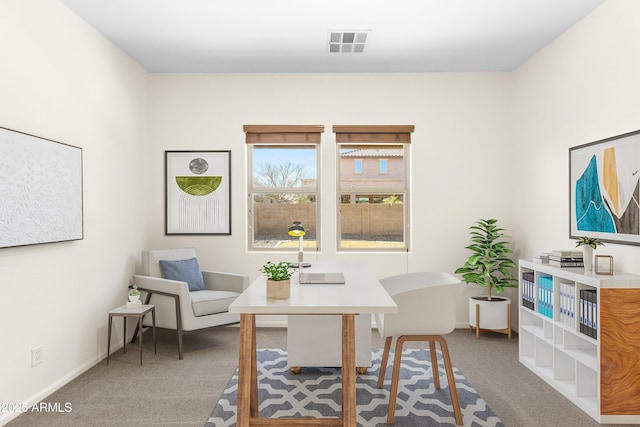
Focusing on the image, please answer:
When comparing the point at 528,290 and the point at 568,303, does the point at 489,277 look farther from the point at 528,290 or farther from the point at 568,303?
the point at 568,303

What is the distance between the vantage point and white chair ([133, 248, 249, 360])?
4.20 meters

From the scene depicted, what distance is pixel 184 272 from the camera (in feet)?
15.3

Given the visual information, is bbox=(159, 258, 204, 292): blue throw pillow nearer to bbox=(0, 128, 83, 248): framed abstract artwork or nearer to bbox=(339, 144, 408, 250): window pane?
bbox=(0, 128, 83, 248): framed abstract artwork

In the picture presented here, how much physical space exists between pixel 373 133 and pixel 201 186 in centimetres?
198

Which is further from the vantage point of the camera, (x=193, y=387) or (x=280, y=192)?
(x=280, y=192)

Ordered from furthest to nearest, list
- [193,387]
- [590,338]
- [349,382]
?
[193,387]
[590,338]
[349,382]

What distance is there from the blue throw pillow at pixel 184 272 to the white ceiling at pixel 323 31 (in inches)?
79.7

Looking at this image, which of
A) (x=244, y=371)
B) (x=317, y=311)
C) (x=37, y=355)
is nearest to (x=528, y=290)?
(x=317, y=311)

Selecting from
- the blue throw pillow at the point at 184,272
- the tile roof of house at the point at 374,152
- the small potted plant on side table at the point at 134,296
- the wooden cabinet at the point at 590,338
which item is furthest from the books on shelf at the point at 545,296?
the small potted plant on side table at the point at 134,296

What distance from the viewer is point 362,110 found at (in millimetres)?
5258

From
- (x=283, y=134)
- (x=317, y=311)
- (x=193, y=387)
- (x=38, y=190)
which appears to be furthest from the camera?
(x=283, y=134)

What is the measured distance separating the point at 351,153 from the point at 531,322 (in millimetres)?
2537

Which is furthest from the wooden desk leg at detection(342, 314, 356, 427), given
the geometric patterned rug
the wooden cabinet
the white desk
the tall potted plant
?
the tall potted plant

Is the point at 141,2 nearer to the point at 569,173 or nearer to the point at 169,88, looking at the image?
the point at 169,88
